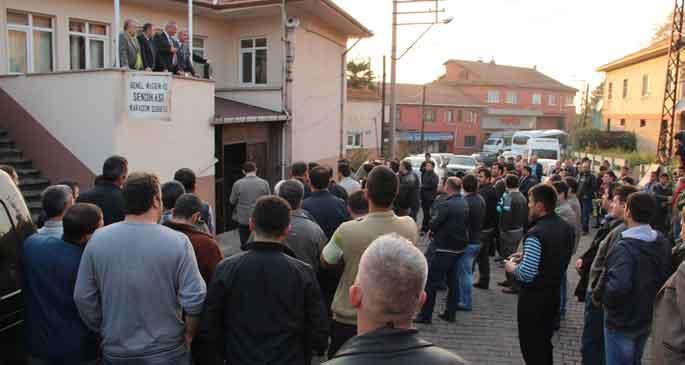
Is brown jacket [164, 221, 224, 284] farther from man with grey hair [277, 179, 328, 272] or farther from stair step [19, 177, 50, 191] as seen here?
stair step [19, 177, 50, 191]

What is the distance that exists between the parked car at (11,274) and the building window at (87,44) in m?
10.1

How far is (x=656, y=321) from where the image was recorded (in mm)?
3414

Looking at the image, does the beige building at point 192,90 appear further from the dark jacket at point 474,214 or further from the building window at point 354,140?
the building window at point 354,140

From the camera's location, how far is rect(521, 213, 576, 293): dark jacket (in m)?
5.04

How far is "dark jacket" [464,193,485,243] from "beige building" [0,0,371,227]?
526cm

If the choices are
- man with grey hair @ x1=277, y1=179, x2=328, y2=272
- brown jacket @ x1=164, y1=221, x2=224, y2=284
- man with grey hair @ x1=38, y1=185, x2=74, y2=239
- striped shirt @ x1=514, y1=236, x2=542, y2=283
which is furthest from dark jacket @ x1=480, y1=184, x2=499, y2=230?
man with grey hair @ x1=38, y1=185, x2=74, y2=239

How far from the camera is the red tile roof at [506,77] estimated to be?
71.5m

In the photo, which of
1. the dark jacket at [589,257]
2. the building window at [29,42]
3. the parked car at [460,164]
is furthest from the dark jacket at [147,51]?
the parked car at [460,164]

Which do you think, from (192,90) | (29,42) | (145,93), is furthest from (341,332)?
(29,42)

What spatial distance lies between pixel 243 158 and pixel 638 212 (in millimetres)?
11441

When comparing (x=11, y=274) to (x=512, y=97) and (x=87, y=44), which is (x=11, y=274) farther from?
(x=512, y=97)

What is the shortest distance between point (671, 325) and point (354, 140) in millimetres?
23517

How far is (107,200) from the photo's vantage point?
5.29 m

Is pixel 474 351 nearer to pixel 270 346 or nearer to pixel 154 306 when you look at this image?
pixel 270 346
